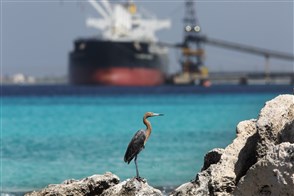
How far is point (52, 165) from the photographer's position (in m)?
22.2

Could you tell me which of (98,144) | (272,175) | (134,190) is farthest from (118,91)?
(272,175)

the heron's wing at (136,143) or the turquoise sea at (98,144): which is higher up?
the heron's wing at (136,143)

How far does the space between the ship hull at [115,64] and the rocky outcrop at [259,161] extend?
89.7m

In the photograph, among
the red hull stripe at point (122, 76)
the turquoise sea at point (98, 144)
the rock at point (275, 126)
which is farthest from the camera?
the red hull stripe at point (122, 76)

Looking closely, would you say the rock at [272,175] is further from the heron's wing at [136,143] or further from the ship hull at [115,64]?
the ship hull at [115,64]

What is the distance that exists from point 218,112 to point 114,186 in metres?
39.8

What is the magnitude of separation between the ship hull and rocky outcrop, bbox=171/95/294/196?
89676 millimetres

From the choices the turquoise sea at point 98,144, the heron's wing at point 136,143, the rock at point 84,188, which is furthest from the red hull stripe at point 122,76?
the rock at point 84,188

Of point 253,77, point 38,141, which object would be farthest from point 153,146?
point 253,77

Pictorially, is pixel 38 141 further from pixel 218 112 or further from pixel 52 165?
pixel 218 112

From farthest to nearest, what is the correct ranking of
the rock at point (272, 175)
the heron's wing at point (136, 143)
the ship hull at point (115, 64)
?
1. the ship hull at point (115, 64)
2. the heron's wing at point (136, 143)
3. the rock at point (272, 175)

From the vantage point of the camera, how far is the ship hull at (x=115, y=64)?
3957 inches

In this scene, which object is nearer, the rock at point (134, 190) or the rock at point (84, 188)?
the rock at point (134, 190)

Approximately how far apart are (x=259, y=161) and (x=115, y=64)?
301 ft
